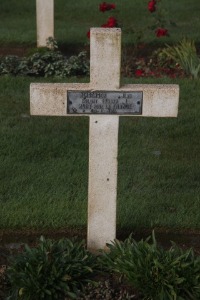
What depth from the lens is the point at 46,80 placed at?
970 cm

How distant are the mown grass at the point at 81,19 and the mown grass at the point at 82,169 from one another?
3.39 metres

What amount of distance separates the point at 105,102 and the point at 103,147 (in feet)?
0.90

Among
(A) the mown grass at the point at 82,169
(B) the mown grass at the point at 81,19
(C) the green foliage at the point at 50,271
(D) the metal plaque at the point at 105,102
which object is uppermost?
(B) the mown grass at the point at 81,19

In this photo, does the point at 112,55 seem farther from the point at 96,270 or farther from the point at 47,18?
the point at 47,18

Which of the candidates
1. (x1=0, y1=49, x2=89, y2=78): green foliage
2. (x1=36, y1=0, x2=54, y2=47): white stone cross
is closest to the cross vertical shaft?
(x1=0, y1=49, x2=89, y2=78): green foliage

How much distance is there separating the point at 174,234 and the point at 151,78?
4.12m

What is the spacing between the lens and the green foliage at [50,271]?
4.74 metres

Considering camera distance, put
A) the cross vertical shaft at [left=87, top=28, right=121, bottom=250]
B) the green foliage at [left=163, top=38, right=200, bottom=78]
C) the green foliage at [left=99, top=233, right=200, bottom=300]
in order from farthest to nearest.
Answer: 1. the green foliage at [left=163, top=38, right=200, bottom=78]
2. the cross vertical shaft at [left=87, top=28, right=121, bottom=250]
3. the green foliage at [left=99, top=233, right=200, bottom=300]

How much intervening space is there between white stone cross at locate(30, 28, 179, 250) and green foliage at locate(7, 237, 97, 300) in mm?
445

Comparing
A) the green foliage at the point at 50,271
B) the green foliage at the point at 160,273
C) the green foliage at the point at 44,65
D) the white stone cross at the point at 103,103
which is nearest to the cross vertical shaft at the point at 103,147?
the white stone cross at the point at 103,103

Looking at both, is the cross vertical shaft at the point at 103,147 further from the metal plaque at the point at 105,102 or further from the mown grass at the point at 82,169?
the mown grass at the point at 82,169

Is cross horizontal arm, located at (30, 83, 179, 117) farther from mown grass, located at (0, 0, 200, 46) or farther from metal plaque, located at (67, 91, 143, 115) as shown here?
mown grass, located at (0, 0, 200, 46)

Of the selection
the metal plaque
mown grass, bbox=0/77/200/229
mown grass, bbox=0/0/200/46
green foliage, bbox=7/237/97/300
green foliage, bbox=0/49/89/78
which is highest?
mown grass, bbox=0/0/200/46

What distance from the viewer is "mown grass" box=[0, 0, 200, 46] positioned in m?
12.2
